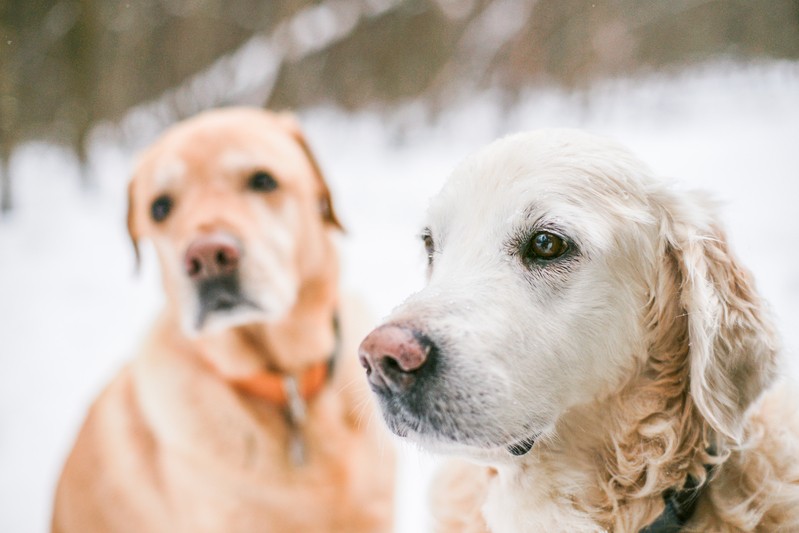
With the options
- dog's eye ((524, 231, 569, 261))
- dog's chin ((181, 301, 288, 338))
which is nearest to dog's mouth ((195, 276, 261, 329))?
dog's chin ((181, 301, 288, 338))

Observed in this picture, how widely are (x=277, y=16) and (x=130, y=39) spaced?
81.7 inches

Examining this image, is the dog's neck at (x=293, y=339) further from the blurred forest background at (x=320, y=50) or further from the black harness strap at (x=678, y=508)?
the blurred forest background at (x=320, y=50)

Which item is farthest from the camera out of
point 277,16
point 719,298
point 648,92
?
point 277,16

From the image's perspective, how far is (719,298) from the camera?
50.2 inches

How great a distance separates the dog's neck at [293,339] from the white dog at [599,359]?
1142 mm

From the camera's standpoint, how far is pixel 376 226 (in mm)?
5406

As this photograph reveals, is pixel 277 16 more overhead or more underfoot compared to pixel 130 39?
more overhead

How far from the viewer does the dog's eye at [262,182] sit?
7.64 feet

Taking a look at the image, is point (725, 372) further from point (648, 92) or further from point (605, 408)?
point (648, 92)

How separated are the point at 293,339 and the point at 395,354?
4.52 feet

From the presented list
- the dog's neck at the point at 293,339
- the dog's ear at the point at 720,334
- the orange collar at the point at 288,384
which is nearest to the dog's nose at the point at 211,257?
the dog's neck at the point at 293,339

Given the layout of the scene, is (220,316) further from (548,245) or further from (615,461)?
(615,461)

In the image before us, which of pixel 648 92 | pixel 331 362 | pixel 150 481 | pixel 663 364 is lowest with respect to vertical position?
pixel 150 481

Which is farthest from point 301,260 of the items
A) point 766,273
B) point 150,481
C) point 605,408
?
point 766,273
